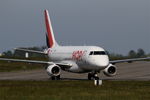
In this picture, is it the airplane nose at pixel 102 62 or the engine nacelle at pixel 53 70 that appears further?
the engine nacelle at pixel 53 70

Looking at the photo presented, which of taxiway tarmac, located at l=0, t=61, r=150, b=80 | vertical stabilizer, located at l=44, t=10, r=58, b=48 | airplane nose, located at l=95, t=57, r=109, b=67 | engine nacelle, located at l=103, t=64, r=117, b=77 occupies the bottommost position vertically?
taxiway tarmac, located at l=0, t=61, r=150, b=80

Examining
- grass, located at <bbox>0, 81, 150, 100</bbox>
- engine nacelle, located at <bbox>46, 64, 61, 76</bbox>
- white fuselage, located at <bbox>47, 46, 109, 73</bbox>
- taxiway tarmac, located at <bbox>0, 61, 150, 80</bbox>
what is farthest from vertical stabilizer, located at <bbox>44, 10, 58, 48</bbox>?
grass, located at <bbox>0, 81, 150, 100</bbox>

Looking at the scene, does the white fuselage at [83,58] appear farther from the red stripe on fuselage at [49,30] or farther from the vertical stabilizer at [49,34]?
the red stripe on fuselage at [49,30]

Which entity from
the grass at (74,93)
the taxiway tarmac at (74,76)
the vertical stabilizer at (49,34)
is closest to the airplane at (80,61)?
the vertical stabilizer at (49,34)

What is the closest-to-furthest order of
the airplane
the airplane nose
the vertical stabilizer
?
the airplane nose → the airplane → the vertical stabilizer

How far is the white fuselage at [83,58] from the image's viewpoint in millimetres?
47812

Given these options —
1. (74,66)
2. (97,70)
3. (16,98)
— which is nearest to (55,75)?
(74,66)

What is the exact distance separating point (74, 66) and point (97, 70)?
4.57 m

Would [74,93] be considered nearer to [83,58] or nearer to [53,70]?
[83,58]

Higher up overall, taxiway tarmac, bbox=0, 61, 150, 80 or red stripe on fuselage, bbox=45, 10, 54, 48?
red stripe on fuselage, bbox=45, 10, 54, 48

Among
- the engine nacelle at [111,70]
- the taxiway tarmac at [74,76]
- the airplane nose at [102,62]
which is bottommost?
the taxiway tarmac at [74,76]

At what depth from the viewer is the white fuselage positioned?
4781 cm

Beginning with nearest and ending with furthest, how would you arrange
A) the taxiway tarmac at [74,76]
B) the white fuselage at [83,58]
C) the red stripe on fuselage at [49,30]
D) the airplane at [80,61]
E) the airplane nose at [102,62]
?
the airplane nose at [102,62], the white fuselage at [83,58], the airplane at [80,61], the taxiway tarmac at [74,76], the red stripe on fuselage at [49,30]

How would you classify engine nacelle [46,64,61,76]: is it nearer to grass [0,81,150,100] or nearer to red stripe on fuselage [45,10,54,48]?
red stripe on fuselage [45,10,54,48]
